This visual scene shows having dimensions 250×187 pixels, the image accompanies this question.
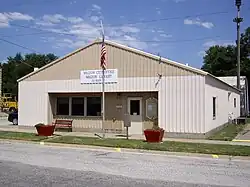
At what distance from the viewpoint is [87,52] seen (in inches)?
874

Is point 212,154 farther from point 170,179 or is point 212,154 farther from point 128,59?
point 128,59

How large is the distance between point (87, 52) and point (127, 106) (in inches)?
164

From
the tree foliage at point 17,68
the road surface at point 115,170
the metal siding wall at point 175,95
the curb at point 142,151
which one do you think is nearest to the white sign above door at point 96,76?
the metal siding wall at point 175,95

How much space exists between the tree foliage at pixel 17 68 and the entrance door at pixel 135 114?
265 ft

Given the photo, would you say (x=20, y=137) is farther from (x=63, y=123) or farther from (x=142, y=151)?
(x=142, y=151)

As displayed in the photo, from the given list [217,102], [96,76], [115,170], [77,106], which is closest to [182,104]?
[217,102]

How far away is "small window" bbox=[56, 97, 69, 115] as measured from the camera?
23384 millimetres

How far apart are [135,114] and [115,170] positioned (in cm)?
1095

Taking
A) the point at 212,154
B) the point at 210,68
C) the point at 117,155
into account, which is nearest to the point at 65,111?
the point at 117,155

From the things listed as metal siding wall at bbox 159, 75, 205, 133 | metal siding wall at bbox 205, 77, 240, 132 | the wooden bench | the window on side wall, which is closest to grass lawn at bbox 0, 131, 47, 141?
the wooden bench

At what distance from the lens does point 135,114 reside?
21.2m

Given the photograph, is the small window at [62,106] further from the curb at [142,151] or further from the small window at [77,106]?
the curb at [142,151]

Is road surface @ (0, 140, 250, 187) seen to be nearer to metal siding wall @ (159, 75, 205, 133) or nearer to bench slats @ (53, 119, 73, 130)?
metal siding wall @ (159, 75, 205, 133)

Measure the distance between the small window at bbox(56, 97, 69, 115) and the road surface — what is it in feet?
29.8
